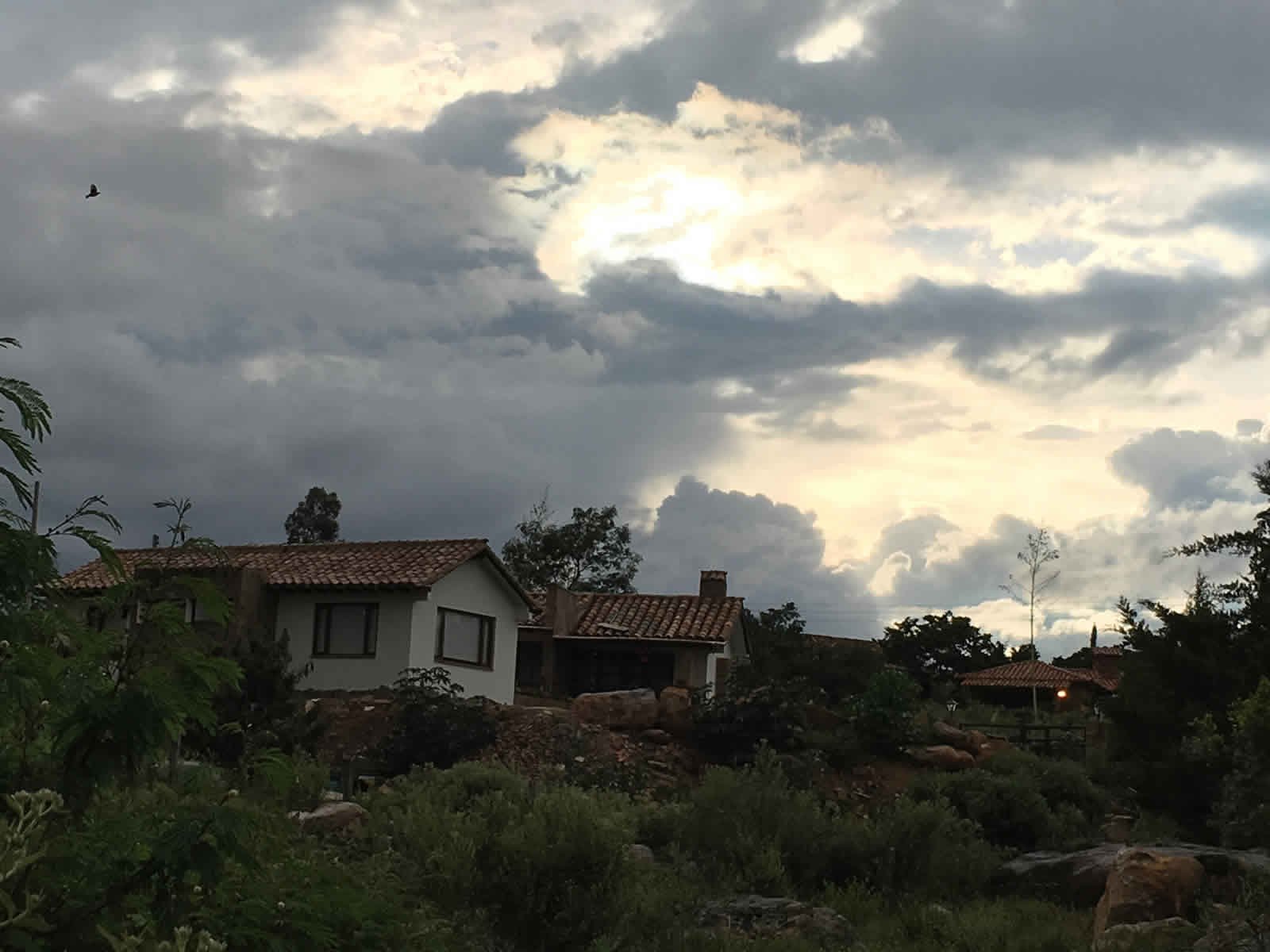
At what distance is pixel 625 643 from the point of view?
44.4 meters

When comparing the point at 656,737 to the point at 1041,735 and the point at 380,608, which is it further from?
the point at 1041,735

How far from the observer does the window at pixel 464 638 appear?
118 ft

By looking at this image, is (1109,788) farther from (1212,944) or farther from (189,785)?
(189,785)

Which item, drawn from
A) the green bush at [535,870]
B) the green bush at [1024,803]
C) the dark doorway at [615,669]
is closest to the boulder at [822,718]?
the green bush at [1024,803]

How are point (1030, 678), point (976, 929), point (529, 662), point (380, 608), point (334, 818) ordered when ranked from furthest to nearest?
point (1030, 678) → point (529, 662) → point (380, 608) → point (334, 818) → point (976, 929)

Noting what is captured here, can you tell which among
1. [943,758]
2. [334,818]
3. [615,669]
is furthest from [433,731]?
[615,669]

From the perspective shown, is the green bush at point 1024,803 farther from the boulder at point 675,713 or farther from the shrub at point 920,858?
the boulder at point 675,713

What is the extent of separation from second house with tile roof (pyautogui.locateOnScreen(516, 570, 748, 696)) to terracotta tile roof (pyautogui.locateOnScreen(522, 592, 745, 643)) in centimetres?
3

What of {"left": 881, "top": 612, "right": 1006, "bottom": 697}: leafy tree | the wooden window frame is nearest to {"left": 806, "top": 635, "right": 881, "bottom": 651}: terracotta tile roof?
{"left": 881, "top": 612, "right": 1006, "bottom": 697}: leafy tree

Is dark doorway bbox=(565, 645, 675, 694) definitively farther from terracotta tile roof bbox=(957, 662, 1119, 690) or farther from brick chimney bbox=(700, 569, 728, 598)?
terracotta tile roof bbox=(957, 662, 1119, 690)

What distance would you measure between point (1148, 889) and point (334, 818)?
918 cm

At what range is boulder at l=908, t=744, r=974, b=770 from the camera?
98.4 feet

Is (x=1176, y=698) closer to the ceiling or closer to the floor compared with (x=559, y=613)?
closer to the floor

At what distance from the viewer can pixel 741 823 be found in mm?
18344
